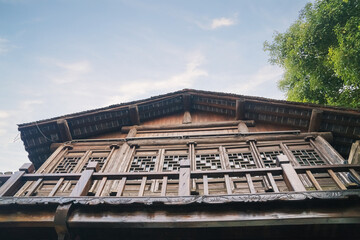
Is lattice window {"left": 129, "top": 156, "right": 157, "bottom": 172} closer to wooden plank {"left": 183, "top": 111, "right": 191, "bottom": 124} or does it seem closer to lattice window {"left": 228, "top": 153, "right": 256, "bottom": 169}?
lattice window {"left": 228, "top": 153, "right": 256, "bottom": 169}

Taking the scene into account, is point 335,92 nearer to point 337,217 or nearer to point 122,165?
point 337,217

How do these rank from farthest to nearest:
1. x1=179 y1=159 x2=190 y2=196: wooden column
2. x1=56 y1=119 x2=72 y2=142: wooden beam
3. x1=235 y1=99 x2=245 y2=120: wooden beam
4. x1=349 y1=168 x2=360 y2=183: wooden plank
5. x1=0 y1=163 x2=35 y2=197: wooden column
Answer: x1=235 y1=99 x2=245 y2=120: wooden beam → x1=56 y1=119 x2=72 y2=142: wooden beam → x1=0 y1=163 x2=35 y2=197: wooden column → x1=349 y1=168 x2=360 y2=183: wooden plank → x1=179 y1=159 x2=190 y2=196: wooden column

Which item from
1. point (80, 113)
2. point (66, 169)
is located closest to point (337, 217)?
point (66, 169)

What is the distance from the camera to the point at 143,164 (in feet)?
24.5

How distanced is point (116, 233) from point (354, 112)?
25.0 feet

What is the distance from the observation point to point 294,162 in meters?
6.69

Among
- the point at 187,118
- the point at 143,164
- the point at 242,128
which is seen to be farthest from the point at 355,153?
the point at 143,164

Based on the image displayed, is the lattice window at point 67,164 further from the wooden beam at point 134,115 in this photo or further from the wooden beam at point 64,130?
the wooden beam at point 134,115

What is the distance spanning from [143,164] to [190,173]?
3500mm

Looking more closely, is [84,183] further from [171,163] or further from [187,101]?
[187,101]

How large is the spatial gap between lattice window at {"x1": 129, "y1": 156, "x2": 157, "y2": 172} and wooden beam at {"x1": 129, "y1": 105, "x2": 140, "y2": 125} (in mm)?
2452

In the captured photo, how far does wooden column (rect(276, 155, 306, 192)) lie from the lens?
3.73 m

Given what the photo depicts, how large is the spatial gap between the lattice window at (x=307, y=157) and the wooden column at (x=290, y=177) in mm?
3017

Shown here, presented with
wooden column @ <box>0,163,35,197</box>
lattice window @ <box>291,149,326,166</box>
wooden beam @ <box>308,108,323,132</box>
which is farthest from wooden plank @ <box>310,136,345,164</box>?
wooden column @ <box>0,163,35,197</box>
